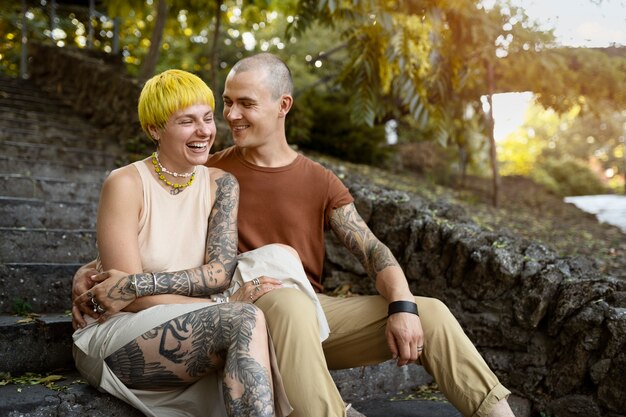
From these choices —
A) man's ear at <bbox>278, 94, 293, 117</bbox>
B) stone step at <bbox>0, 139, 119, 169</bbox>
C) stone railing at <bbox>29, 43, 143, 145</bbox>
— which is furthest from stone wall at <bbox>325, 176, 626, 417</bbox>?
stone railing at <bbox>29, 43, 143, 145</bbox>

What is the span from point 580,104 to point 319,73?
5805 mm

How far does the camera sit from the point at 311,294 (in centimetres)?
257

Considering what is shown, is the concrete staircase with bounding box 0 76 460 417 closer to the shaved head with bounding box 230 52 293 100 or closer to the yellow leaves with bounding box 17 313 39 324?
the yellow leaves with bounding box 17 313 39 324

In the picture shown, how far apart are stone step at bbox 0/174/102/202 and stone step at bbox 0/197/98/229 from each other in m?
0.50

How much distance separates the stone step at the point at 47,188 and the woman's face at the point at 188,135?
2439 millimetres

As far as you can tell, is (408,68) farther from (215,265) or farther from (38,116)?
(38,116)

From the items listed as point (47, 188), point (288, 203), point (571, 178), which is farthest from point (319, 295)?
point (571, 178)

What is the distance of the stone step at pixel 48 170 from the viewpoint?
5.13 metres

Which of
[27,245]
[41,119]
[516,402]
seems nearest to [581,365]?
[516,402]

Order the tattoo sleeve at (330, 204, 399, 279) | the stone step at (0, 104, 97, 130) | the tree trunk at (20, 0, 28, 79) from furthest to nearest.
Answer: the tree trunk at (20, 0, 28, 79), the stone step at (0, 104, 97, 130), the tattoo sleeve at (330, 204, 399, 279)

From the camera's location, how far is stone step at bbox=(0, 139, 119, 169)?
5840mm

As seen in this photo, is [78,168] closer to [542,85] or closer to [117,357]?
[117,357]

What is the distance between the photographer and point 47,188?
476 cm

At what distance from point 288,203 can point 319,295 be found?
16.9 inches
